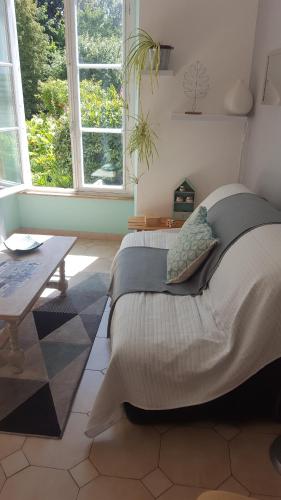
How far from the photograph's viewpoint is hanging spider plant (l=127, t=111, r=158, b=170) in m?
2.85

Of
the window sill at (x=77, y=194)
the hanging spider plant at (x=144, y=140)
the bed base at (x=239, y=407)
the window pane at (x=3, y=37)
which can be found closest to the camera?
the bed base at (x=239, y=407)

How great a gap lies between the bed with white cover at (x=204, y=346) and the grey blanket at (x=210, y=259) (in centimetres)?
15

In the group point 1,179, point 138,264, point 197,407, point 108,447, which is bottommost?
point 108,447

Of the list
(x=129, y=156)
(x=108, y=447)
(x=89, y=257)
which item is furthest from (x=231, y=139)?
(x=108, y=447)

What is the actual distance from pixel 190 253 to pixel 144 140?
1.39 meters

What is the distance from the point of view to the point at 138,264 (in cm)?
204

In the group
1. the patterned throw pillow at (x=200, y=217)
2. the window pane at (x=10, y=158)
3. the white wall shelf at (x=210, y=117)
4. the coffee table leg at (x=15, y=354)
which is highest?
the white wall shelf at (x=210, y=117)

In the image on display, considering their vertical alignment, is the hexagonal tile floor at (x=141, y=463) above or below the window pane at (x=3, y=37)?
below

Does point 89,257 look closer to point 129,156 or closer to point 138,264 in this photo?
point 129,156

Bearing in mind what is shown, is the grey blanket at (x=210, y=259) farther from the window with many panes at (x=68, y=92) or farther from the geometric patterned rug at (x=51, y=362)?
the window with many panes at (x=68, y=92)

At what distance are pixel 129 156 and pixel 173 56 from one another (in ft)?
3.32

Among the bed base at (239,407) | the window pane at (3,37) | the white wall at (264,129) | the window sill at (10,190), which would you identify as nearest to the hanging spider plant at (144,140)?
the white wall at (264,129)

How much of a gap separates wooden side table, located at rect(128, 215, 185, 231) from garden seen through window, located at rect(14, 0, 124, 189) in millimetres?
823

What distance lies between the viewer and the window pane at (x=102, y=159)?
11.4ft
